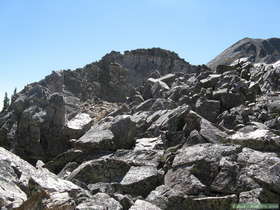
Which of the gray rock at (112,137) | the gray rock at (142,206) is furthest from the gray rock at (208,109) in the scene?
the gray rock at (142,206)

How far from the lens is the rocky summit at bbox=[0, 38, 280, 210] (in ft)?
49.5

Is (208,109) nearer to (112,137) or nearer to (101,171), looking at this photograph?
(112,137)

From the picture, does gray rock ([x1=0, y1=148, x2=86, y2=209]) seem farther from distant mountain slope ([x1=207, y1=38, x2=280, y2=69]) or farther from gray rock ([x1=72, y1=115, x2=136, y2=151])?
distant mountain slope ([x1=207, y1=38, x2=280, y2=69])

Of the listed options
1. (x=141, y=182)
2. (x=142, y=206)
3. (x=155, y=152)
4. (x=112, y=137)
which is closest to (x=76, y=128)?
(x=112, y=137)

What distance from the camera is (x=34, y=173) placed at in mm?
17141

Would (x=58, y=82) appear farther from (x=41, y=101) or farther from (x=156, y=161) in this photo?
(x=156, y=161)

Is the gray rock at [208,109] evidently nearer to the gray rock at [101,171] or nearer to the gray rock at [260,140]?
the gray rock at [260,140]

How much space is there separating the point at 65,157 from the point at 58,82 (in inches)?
1596

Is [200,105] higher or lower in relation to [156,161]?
higher

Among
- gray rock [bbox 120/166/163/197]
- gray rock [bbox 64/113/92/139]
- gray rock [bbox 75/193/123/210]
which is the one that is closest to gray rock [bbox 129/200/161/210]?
gray rock [bbox 75/193/123/210]

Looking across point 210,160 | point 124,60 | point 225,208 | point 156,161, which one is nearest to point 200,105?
point 156,161

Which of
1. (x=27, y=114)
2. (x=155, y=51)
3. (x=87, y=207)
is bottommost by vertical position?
(x=87, y=207)

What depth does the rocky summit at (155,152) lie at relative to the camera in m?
15.1

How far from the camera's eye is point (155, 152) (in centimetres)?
2258
